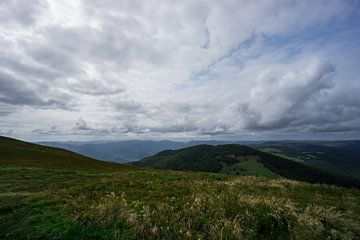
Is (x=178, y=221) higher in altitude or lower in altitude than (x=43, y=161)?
lower

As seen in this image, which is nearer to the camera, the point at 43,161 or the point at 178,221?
the point at 178,221

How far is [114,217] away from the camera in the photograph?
347 inches

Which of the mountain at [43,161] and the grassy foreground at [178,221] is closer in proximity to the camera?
the grassy foreground at [178,221]

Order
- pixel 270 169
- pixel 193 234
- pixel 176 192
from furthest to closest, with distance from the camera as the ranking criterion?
pixel 270 169
pixel 176 192
pixel 193 234

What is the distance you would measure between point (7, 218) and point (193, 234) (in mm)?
8119

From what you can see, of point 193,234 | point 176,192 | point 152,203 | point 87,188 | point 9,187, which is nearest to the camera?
point 193,234

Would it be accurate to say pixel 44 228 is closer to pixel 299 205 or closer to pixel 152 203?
pixel 152 203

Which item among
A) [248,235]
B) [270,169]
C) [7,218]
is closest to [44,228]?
[7,218]

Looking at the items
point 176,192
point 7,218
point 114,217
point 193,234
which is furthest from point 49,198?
point 193,234

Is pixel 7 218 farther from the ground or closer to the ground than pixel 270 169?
farther from the ground

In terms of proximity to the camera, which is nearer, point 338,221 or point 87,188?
point 338,221

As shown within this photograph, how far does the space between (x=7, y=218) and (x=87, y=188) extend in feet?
17.7

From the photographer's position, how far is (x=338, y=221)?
340 inches

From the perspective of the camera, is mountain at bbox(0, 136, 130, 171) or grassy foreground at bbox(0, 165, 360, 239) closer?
grassy foreground at bbox(0, 165, 360, 239)
